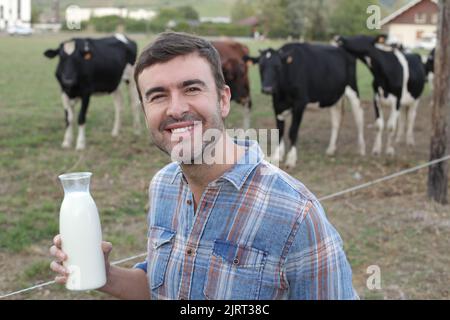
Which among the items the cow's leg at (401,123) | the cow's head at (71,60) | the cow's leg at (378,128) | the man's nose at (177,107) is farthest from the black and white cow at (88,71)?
the man's nose at (177,107)

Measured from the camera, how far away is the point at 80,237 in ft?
6.41

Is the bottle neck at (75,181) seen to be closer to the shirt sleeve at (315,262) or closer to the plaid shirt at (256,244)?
the plaid shirt at (256,244)

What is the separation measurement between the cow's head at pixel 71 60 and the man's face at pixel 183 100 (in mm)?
7498

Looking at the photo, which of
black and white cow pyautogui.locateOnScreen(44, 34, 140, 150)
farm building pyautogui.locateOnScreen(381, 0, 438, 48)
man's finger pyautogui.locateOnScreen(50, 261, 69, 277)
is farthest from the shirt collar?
farm building pyautogui.locateOnScreen(381, 0, 438, 48)

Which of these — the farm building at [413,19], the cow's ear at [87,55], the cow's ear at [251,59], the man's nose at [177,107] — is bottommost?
the man's nose at [177,107]

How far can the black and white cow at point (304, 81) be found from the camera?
28.0ft

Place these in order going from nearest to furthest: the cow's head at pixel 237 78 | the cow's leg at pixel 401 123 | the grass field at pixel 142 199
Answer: the grass field at pixel 142 199 → the cow's leg at pixel 401 123 → the cow's head at pixel 237 78

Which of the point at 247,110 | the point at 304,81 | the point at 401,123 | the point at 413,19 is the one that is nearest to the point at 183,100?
the point at 304,81

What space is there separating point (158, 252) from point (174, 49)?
2.25 feet

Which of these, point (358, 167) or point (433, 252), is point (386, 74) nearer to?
point (358, 167)

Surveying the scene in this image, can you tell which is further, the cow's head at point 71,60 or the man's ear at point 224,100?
the cow's head at point 71,60

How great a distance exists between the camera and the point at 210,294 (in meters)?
1.87

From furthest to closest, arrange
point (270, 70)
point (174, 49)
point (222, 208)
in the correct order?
1. point (270, 70)
2. point (222, 208)
3. point (174, 49)

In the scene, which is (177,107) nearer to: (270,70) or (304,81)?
(270,70)
